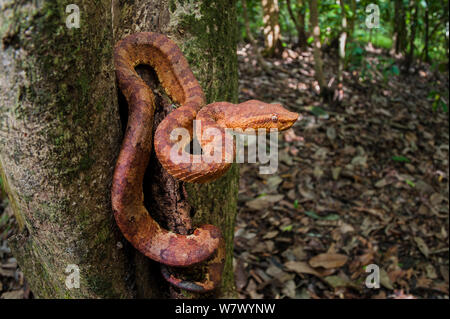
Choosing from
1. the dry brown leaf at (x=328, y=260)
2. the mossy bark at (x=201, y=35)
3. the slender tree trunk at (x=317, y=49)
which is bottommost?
the dry brown leaf at (x=328, y=260)

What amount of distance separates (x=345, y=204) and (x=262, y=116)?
325 centimetres

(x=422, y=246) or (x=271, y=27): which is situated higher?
(x=271, y=27)

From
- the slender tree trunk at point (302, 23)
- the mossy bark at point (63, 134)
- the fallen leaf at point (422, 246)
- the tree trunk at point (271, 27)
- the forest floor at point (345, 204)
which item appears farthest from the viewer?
the slender tree trunk at point (302, 23)

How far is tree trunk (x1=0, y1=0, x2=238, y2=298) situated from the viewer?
148 cm

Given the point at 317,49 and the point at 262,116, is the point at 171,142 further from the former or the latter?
the point at 317,49

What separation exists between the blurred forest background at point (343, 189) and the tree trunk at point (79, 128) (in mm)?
1920

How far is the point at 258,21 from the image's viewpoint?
36.2ft

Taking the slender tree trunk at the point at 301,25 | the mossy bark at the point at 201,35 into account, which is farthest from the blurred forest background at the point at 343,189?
the mossy bark at the point at 201,35

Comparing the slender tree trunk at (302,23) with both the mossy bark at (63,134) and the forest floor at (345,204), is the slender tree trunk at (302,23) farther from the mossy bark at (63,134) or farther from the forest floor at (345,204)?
the mossy bark at (63,134)

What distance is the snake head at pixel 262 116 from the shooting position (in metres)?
2.15

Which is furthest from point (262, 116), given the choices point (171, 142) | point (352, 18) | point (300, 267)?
point (352, 18)

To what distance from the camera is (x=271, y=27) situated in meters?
8.01

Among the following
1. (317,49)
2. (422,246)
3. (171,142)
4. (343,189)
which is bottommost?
Answer: (422,246)

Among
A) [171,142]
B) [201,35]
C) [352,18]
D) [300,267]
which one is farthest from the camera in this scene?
[352,18]
